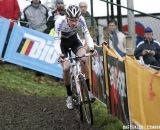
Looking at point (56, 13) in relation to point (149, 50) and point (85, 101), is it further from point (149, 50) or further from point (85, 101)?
point (85, 101)


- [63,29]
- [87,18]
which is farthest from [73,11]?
[87,18]

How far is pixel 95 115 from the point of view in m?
10.5

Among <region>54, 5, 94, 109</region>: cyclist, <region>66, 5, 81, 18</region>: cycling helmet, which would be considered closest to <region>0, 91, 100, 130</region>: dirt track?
<region>54, 5, 94, 109</region>: cyclist

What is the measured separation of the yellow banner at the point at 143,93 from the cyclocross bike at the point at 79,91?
5.36 feet

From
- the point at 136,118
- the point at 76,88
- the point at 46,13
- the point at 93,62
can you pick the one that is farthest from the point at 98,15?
the point at 136,118

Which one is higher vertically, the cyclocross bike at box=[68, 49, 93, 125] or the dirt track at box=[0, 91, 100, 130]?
the cyclocross bike at box=[68, 49, 93, 125]

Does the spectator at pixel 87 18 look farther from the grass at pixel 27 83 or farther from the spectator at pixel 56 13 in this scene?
the grass at pixel 27 83

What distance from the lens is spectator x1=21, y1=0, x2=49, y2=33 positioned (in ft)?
50.0

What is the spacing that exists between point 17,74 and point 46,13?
1.96 m

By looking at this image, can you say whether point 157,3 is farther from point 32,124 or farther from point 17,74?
point 32,124

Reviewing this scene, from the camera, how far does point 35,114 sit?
10.5 meters

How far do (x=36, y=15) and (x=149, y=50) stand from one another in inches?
154

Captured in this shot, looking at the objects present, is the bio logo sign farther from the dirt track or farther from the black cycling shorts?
the black cycling shorts

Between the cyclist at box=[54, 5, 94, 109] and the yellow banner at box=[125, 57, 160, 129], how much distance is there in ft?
5.78
